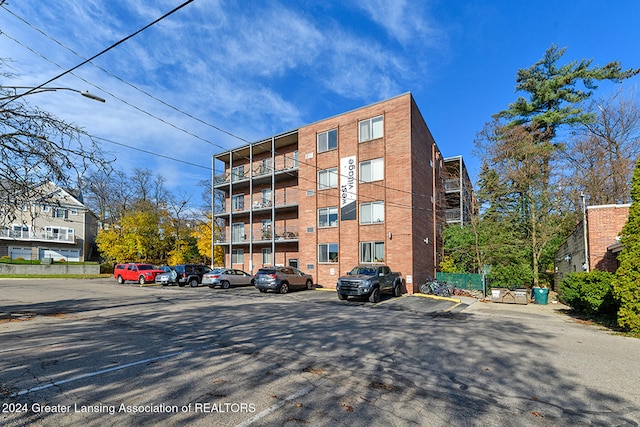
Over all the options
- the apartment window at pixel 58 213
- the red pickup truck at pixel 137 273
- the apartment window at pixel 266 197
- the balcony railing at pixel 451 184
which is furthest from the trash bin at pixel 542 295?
the red pickup truck at pixel 137 273

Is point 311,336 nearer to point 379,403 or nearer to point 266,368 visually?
point 266,368

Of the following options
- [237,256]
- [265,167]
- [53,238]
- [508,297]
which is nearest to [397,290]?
[508,297]

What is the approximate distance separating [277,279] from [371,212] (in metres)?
7.63

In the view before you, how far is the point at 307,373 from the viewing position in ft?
17.1

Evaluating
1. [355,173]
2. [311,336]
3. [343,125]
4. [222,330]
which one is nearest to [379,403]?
[311,336]

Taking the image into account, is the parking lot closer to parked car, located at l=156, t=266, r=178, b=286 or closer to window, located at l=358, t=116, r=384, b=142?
window, located at l=358, t=116, r=384, b=142

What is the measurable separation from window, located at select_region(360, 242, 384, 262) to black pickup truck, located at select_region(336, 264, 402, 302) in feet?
11.8

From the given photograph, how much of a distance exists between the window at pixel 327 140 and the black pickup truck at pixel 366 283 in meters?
10.8

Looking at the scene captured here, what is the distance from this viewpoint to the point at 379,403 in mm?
4168

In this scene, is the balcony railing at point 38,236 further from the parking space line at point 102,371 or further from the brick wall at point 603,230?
the brick wall at point 603,230

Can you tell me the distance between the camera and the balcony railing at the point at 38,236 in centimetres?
3997

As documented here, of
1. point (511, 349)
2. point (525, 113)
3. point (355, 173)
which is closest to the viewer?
point (511, 349)

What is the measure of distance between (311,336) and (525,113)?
3069 centimetres

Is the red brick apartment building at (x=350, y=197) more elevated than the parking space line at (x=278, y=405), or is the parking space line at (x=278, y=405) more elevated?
the red brick apartment building at (x=350, y=197)
